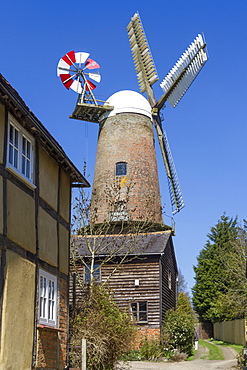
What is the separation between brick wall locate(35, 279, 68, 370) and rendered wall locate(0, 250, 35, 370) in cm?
66

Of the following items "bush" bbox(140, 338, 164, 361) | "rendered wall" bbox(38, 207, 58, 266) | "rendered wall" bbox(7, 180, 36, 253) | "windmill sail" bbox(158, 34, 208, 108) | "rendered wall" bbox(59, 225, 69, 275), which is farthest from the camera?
"windmill sail" bbox(158, 34, 208, 108)

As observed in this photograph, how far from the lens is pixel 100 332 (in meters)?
14.3

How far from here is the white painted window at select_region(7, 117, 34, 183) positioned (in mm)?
10414

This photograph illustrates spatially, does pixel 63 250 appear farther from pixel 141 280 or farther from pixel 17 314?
pixel 141 280

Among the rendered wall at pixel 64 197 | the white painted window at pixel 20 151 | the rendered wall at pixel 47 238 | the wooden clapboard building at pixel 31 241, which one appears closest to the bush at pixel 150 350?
the wooden clapboard building at pixel 31 241

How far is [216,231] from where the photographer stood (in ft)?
157

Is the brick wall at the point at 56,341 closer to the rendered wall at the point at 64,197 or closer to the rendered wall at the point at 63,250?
the rendered wall at the point at 63,250

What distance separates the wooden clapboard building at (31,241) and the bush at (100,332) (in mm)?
825

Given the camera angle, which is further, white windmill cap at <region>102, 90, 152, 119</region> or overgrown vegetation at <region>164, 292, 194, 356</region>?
white windmill cap at <region>102, 90, 152, 119</region>

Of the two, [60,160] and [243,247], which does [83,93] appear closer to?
[243,247]

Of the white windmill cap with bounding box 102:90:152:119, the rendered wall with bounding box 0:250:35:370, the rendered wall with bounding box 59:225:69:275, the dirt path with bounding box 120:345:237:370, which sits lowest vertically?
the dirt path with bounding box 120:345:237:370

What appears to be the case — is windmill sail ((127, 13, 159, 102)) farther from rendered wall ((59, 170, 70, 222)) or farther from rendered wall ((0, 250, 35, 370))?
rendered wall ((0, 250, 35, 370))

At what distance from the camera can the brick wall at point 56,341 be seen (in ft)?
37.0

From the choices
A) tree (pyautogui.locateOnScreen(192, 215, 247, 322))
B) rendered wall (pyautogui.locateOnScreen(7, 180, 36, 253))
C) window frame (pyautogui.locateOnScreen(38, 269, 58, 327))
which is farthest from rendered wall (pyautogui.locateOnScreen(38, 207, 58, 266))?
tree (pyautogui.locateOnScreen(192, 215, 247, 322))
